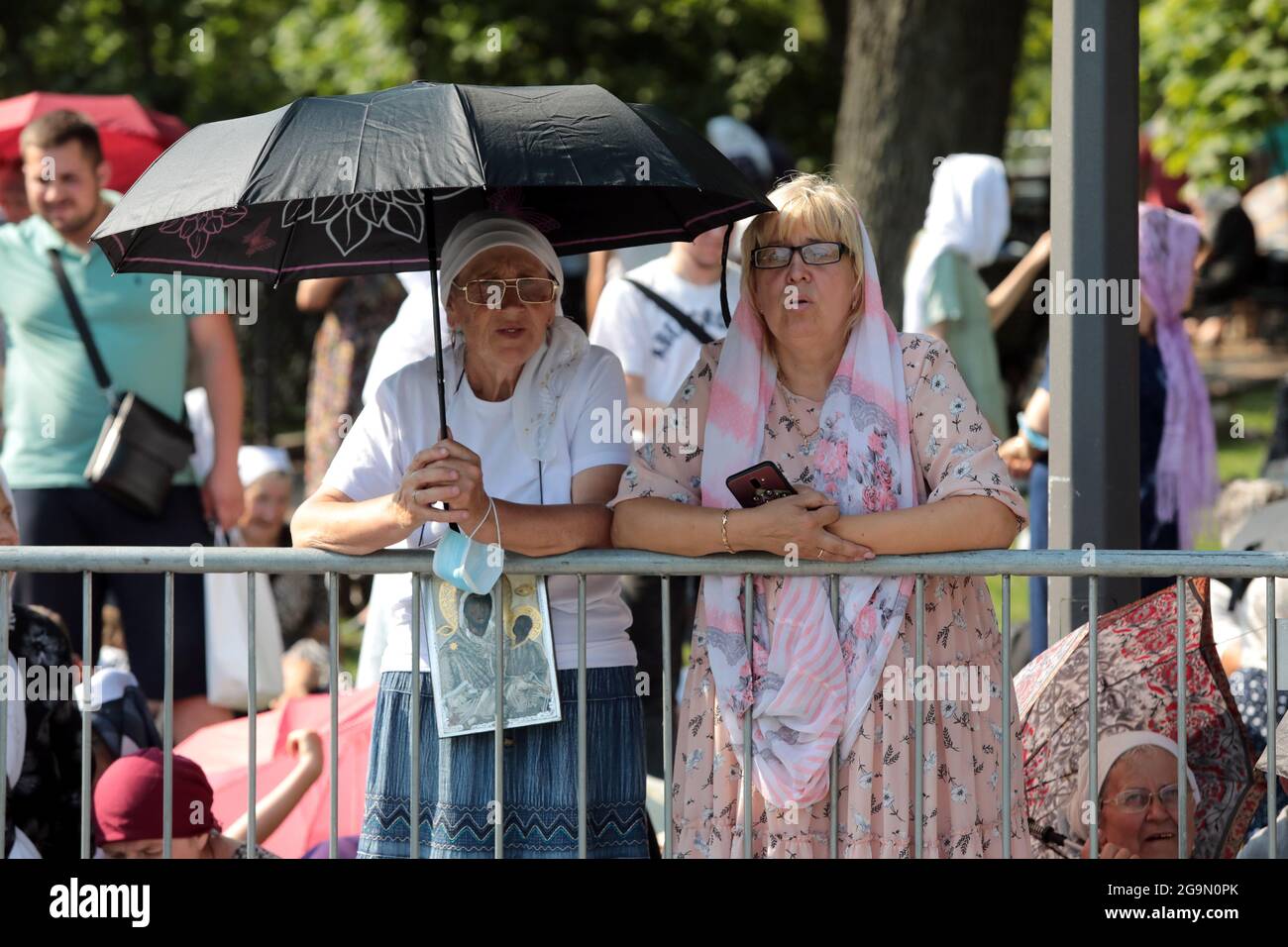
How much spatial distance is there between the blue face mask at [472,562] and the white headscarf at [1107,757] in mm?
1577

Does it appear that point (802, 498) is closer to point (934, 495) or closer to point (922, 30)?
point (934, 495)

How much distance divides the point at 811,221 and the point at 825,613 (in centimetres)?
84

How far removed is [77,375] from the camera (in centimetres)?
673

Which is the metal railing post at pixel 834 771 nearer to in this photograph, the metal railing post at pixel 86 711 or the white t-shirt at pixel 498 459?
the white t-shirt at pixel 498 459

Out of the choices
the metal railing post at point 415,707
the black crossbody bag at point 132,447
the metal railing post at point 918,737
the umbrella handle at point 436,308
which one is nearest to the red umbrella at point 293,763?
the black crossbody bag at point 132,447

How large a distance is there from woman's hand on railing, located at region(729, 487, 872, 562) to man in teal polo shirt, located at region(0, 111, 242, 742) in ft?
10.4

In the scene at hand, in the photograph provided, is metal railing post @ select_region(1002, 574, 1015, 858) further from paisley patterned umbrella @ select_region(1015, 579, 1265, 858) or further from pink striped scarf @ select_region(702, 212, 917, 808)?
paisley patterned umbrella @ select_region(1015, 579, 1265, 858)

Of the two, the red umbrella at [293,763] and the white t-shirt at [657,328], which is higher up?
the white t-shirt at [657,328]

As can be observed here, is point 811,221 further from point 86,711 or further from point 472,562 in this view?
point 86,711

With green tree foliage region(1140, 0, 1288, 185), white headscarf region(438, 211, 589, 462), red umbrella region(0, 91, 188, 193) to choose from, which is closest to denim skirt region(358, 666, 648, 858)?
white headscarf region(438, 211, 589, 462)

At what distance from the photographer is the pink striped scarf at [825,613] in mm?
4027

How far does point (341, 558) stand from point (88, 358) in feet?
9.84
